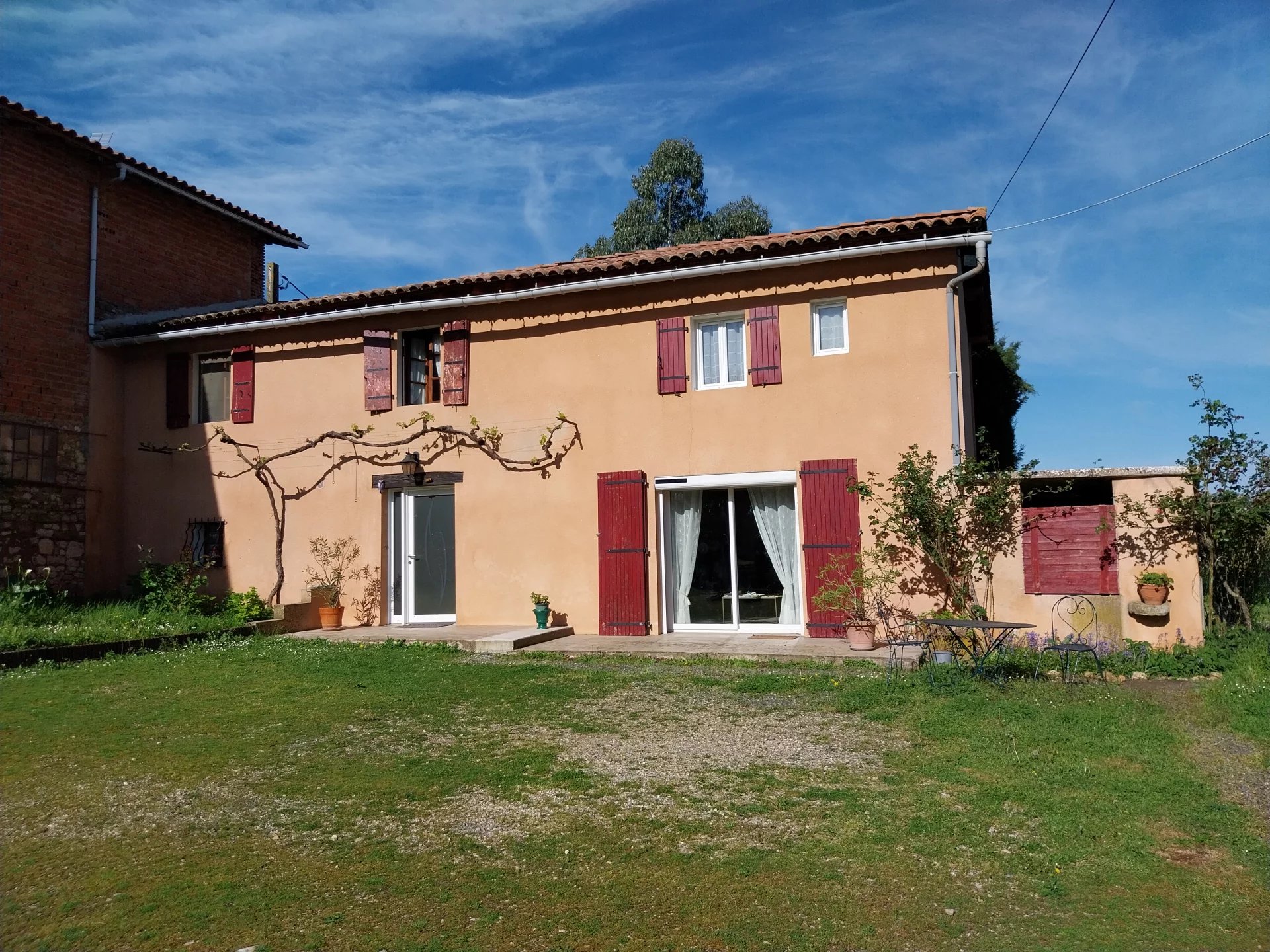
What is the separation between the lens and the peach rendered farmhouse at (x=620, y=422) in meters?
9.95

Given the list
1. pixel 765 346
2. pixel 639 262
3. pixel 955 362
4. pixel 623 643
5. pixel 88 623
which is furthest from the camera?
pixel 639 262

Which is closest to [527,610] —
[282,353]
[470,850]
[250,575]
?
[250,575]

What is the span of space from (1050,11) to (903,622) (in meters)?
6.19

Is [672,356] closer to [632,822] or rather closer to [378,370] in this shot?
[378,370]

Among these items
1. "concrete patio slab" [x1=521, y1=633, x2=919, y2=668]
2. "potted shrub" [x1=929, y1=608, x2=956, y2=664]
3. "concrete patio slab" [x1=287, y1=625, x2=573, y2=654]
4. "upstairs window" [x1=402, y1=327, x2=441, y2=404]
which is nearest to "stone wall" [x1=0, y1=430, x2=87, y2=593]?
"concrete patio slab" [x1=287, y1=625, x2=573, y2=654]

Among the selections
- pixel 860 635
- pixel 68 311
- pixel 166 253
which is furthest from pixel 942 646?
pixel 166 253

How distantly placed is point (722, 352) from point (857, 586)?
3267mm

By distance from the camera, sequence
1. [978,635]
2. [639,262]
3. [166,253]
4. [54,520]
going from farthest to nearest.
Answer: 1. [166,253]
2. [54,520]
3. [639,262]
4. [978,635]

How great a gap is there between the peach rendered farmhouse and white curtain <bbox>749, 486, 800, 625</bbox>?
0.02 metres

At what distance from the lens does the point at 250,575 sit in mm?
12953

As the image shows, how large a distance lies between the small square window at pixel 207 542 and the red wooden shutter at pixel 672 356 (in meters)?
7.02

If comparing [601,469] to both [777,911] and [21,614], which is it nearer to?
[21,614]

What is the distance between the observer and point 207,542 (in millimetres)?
13352

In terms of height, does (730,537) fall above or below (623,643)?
above
